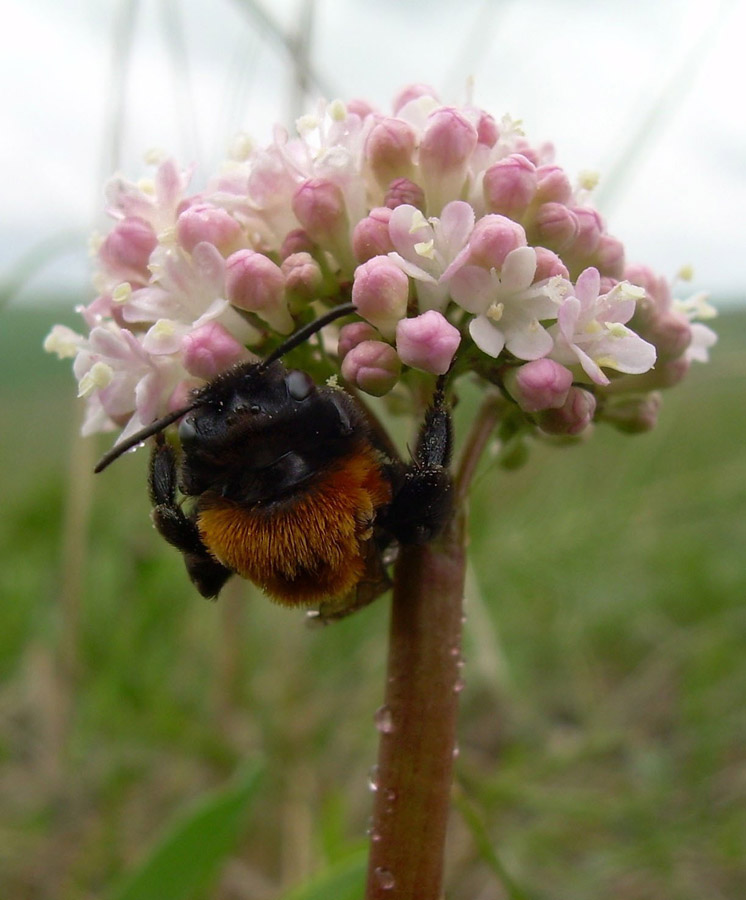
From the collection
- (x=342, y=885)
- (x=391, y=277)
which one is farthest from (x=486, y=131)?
(x=342, y=885)

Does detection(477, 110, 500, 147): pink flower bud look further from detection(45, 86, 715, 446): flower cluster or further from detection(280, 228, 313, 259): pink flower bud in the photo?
detection(280, 228, 313, 259): pink flower bud

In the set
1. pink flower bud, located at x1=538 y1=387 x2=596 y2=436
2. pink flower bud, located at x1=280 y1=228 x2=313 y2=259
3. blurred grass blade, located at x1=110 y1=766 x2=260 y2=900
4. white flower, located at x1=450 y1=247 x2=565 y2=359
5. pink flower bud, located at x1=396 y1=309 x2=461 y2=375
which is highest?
white flower, located at x1=450 y1=247 x2=565 y2=359

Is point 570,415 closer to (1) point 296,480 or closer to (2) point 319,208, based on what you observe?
(1) point 296,480

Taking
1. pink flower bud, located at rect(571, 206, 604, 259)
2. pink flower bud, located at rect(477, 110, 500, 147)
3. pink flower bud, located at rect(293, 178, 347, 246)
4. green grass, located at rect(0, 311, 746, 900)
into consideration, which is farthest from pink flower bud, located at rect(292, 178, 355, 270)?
green grass, located at rect(0, 311, 746, 900)

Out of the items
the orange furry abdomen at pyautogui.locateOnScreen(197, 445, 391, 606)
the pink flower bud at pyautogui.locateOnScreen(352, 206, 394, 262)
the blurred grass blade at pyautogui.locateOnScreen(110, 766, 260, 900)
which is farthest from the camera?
the blurred grass blade at pyautogui.locateOnScreen(110, 766, 260, 900)

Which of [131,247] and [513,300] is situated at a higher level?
[513,300]

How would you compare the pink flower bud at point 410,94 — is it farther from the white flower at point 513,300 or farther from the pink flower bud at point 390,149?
the white flower at point 513,300
